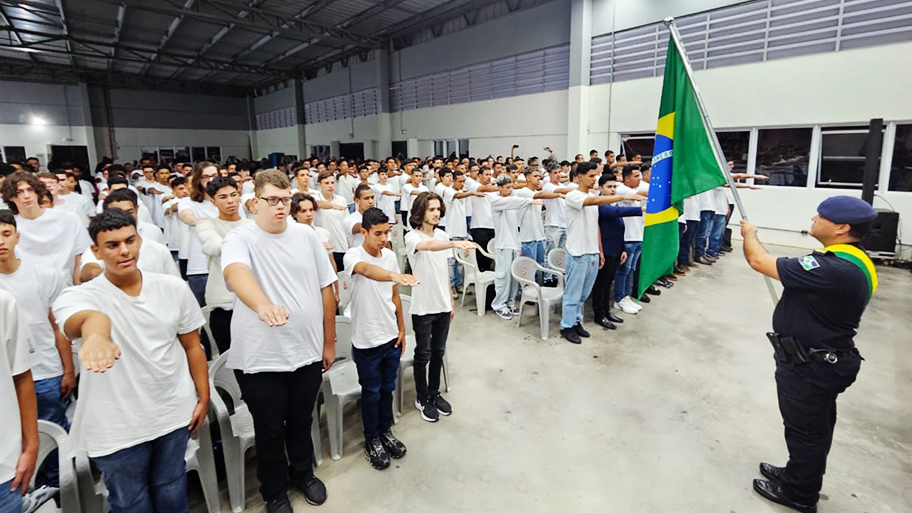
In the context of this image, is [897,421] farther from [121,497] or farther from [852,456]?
A: [121,497]

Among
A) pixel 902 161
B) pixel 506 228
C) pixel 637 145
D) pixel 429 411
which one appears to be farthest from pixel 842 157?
pixel 429 411

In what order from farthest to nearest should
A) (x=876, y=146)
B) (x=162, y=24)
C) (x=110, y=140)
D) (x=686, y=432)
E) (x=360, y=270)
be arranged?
(x=110, y=140)
(x=162, y=24)
(x=876, y=146)
(x=686, y=432)
(x=360, y=270)

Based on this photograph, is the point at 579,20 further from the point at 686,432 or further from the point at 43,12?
the point at 43,12

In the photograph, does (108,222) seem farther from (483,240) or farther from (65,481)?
(483,240)

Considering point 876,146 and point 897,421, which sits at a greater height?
point 876,146

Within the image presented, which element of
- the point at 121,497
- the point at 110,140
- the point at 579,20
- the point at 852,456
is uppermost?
the point at 579,20

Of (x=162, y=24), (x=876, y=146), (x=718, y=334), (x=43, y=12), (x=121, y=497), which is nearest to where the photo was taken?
(x=121, y=497)

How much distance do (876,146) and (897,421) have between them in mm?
5251

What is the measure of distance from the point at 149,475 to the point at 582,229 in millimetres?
3569

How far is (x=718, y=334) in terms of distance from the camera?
450 centimetres

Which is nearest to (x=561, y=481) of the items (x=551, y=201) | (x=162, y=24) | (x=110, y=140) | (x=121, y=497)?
(x=121, y=497)

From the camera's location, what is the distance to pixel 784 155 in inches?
327

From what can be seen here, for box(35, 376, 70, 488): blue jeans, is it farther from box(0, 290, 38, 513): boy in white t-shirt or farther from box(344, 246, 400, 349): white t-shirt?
box(344, 246, 400, 349): white t-shirt

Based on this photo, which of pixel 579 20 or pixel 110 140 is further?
pixel 110 140
